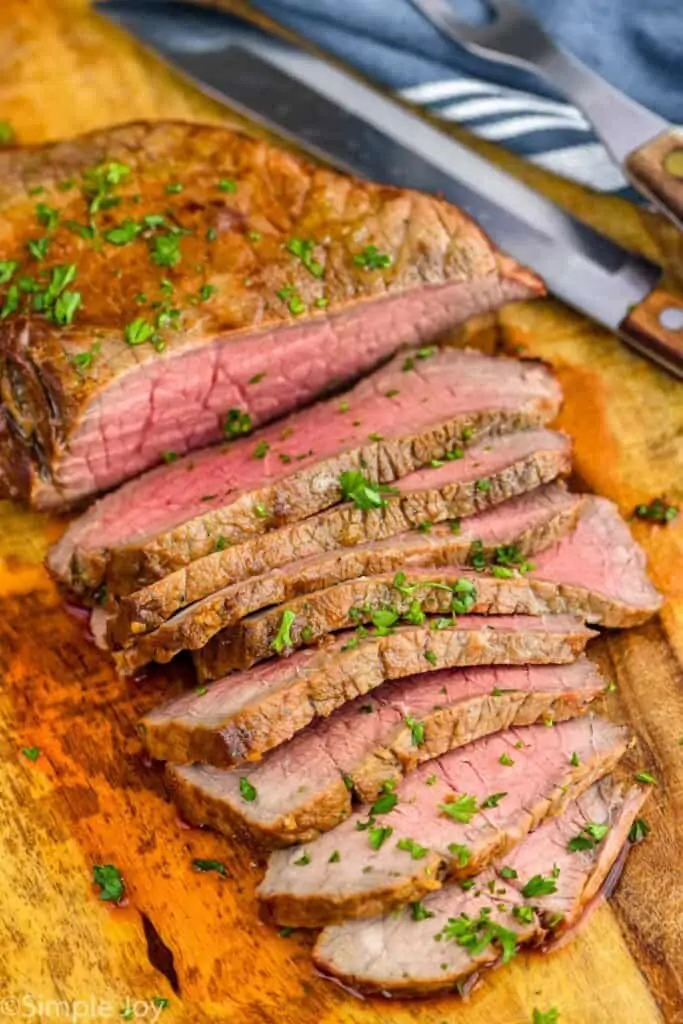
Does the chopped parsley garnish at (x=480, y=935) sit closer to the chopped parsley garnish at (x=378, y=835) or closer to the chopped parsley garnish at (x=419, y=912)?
the chopped parsley garnish at (x=419, y=912)

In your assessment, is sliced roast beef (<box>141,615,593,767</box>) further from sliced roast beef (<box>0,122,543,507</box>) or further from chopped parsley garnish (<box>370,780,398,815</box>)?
sliced roast beef (<box>0,122,543,507</box>)

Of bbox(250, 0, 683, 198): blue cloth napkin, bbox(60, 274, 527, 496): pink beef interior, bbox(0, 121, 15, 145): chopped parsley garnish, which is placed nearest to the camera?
bbox(60, 274, 527, 496): pink beef interior

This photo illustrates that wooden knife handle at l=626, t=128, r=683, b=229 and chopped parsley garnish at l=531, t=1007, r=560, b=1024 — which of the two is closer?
chopped parsley garnish at l=531, t=1007, r=560, b=1024

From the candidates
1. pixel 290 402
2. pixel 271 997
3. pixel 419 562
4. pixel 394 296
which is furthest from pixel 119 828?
pixel 394 296

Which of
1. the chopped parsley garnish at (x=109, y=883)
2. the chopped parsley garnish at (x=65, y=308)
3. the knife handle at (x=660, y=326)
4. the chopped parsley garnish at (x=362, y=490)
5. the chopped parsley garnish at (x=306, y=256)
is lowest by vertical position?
the chopped parsley garnish at (x=109, y=883)

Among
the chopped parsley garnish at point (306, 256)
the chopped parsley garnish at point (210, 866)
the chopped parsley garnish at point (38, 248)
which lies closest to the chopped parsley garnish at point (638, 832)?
the chopped parsley garnish at point (210, 866)

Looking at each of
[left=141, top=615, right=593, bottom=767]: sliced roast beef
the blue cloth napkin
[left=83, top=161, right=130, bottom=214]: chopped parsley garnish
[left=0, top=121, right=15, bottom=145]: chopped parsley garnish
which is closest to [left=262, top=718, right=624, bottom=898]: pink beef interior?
[left=141, top=615, right=593, bottom=767]: sliced roast beef
